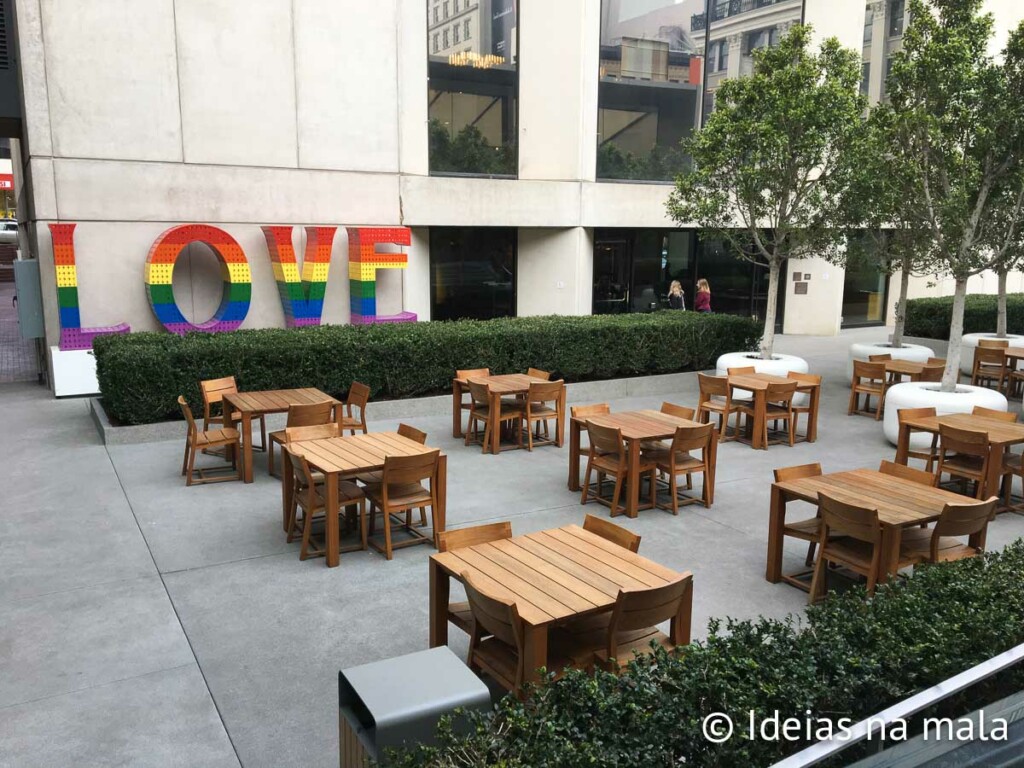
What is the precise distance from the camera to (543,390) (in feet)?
34.4

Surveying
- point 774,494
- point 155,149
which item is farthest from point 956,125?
point 155,149

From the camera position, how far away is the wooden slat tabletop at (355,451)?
679 cm

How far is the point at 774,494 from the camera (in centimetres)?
654

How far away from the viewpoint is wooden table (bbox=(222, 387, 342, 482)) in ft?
29.6

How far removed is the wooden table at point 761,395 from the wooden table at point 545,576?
6.04m

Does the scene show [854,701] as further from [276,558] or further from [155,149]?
[155,149]

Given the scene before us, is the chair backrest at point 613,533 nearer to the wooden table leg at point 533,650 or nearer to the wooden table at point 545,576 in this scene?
the wooden table at point 545,576

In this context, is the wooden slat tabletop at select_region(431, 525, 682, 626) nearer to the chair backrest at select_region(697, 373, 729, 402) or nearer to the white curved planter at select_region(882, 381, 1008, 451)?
the chair backrest at select_region(697, 373, 729, 402)

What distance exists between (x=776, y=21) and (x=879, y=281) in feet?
29.6

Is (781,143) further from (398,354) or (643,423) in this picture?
(398,354)

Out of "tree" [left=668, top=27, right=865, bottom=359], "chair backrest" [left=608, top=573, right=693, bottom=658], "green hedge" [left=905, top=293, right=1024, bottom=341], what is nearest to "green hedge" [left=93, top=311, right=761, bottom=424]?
"tree" [left=668, top=27, right=865, bottom=359]

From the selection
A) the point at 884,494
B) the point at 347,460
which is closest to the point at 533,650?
the point at 347,460

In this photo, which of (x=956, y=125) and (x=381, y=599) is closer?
(x=381, y=599)

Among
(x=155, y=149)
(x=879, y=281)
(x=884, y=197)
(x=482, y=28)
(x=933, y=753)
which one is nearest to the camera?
(x=933, y=753)
